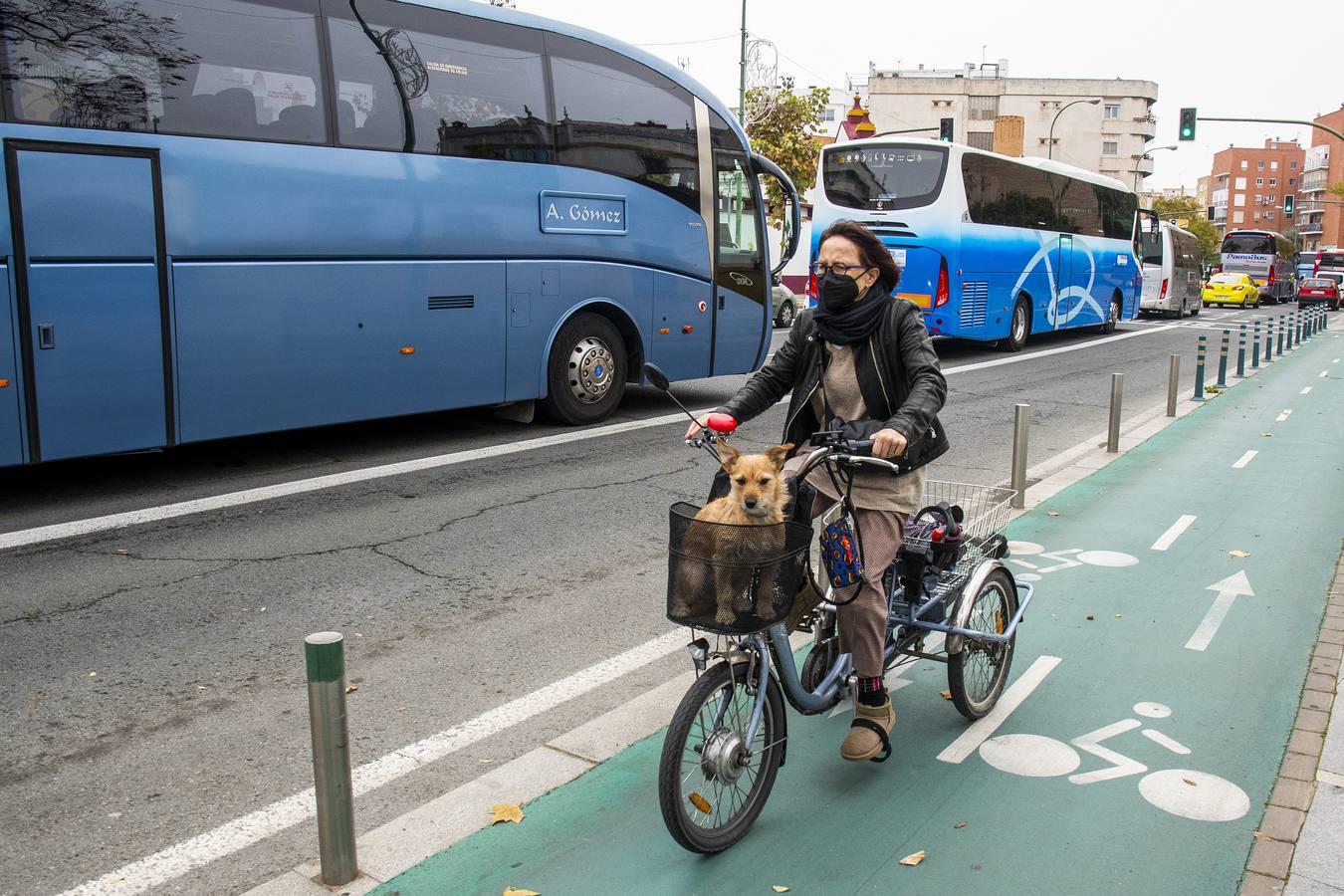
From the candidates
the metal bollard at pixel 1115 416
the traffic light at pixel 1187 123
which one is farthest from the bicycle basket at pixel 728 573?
the traffic light at pixel 1187 123

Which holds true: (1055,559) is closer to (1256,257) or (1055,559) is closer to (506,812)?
(506,812)

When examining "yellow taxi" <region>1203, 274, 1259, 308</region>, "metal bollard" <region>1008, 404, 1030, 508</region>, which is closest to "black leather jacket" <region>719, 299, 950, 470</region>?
"metal bollard" <region>1008, 404, 1030, 508</region>

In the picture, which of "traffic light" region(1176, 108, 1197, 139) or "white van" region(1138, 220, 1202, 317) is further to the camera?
"white van" region(1138, 220, 1202, 317)

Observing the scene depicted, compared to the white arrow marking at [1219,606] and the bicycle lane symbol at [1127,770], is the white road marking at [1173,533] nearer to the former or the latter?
the white arrow marking at [1219,606]

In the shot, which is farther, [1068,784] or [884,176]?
[884,176]

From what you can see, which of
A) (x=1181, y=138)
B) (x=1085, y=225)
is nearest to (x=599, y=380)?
(x=1085, y=225)

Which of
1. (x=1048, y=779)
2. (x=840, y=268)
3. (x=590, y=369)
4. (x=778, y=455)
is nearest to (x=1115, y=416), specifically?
(x=590, y=369)

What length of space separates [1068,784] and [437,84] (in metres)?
7.83

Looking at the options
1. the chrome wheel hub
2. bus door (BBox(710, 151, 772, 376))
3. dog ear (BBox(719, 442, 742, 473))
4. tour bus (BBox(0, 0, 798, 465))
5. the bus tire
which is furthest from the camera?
the bus tire

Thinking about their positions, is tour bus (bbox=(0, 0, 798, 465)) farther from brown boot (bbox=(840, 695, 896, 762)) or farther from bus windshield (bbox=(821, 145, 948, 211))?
bus windshield (bbox=(821, 145, 948, 211))

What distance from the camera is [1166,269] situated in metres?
36.4

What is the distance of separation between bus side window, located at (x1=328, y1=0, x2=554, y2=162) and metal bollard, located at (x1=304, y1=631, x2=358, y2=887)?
269 inches

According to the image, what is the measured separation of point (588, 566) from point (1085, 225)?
21.6 m

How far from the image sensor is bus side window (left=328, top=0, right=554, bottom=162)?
9.07 metres
